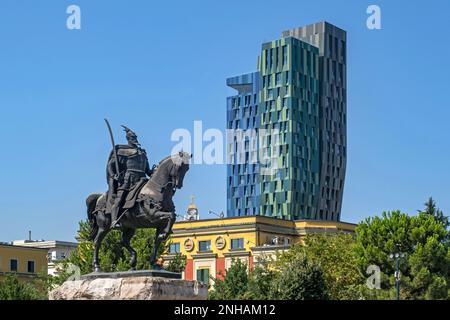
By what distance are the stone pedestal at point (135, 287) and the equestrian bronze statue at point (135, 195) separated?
62.1 inches

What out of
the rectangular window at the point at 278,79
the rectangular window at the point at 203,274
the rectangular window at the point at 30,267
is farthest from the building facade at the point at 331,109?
the rectangular window at the point at 30,267

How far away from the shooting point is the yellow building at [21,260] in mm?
109250

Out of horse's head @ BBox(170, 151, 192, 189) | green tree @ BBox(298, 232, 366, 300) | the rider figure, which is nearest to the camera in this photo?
horse's head @ BBox(170, 151, 192, 189)

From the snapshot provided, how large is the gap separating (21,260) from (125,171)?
7797 cm

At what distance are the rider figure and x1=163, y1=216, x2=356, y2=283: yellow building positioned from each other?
69428mm

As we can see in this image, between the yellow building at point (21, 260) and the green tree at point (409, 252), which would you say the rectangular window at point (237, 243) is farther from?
the green tree at point (409, 252)

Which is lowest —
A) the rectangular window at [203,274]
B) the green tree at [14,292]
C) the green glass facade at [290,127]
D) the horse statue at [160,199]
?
the green tree at [14,292]

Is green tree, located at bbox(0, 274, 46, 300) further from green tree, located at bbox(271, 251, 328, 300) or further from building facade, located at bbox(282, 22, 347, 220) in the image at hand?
building facade, located at bbox(282, 22, 347, 220)

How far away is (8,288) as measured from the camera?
70.4 meters

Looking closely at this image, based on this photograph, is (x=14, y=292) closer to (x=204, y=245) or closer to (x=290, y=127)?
(x=204, y=245)

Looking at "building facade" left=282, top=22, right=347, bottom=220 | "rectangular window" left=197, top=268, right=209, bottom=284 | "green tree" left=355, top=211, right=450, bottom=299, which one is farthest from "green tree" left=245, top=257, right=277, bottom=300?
"building facade" left=282, top=22, right=347, bottom=220

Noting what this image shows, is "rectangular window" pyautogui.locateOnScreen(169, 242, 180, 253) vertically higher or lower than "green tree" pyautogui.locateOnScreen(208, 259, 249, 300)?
higher

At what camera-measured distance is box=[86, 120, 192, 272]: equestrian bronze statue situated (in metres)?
34.5
